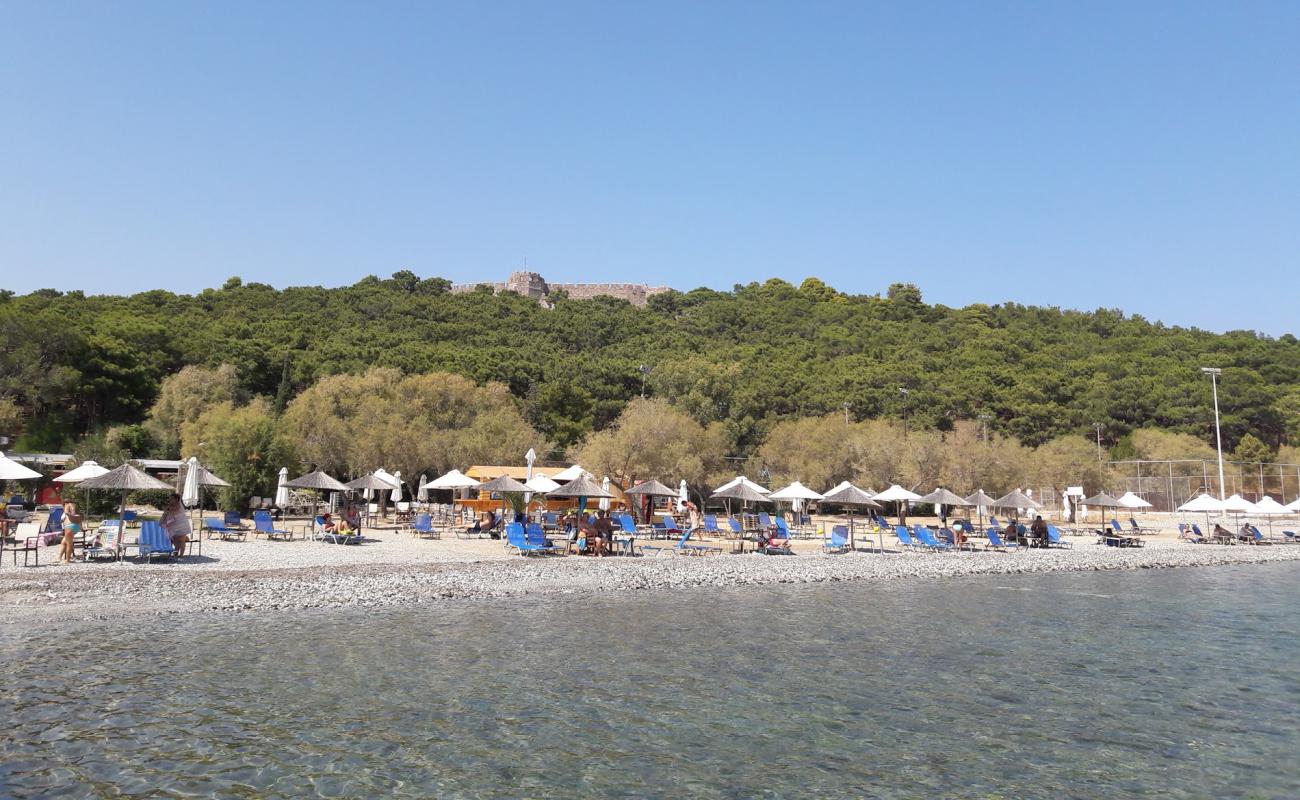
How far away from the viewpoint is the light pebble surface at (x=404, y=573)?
12.3m

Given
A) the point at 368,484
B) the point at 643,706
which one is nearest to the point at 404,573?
the point at 368,484

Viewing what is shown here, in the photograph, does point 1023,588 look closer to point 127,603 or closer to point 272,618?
point 272,618

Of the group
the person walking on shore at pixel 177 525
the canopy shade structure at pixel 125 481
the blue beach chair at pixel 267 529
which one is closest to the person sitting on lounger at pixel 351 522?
the blue beach chair at pixel 267 529

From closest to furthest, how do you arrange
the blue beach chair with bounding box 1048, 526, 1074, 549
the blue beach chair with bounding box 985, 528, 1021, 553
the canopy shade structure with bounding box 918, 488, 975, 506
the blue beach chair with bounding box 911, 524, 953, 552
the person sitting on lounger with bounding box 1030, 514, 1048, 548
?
the blue beach chair with bounding box 911, 524, 953, 552, the canopy shade structure with bounding box 918, 488, 975, 506, the blue beach chair with bounding box 985, 528, 1021, 553, the person sitting on lounger with bounding box 1030, 514, 1048, 548, the blue beach chair with bounding box 1048, 526, 1074, 549

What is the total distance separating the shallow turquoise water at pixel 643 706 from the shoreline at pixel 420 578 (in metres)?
0.86

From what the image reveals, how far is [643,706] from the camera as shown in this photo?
25.8 ft

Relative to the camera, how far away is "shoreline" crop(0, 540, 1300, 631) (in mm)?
12008

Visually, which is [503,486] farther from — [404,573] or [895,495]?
[895,495]

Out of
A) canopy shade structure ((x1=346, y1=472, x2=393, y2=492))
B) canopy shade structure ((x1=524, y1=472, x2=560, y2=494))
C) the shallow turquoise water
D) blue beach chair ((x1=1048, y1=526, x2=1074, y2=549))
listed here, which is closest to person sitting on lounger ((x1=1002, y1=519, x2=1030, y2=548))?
blue beach chair ((x1=1048, y1=526, x2=1074, y2=549))

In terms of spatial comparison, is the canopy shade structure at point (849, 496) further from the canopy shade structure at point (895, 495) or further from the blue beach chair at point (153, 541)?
the blue beach chair at point (153, 541)

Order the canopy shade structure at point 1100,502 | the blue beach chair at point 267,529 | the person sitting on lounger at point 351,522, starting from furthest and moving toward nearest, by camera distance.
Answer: the canopy shade structure at point 1100,502 → the person sitting on lounger at point 351,522 → the blue beach chair at point 267,529

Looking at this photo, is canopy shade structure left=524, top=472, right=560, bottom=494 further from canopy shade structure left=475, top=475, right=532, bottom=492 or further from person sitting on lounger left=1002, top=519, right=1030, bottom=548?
person sitting on lounger left=1002, top=519, right=1030, bottom=548

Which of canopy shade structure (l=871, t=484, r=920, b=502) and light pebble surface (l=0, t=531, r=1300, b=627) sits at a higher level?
canopy shade structure (l=871, t=484, r=920, b=502)

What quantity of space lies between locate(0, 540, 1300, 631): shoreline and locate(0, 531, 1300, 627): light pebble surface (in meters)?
0.02
